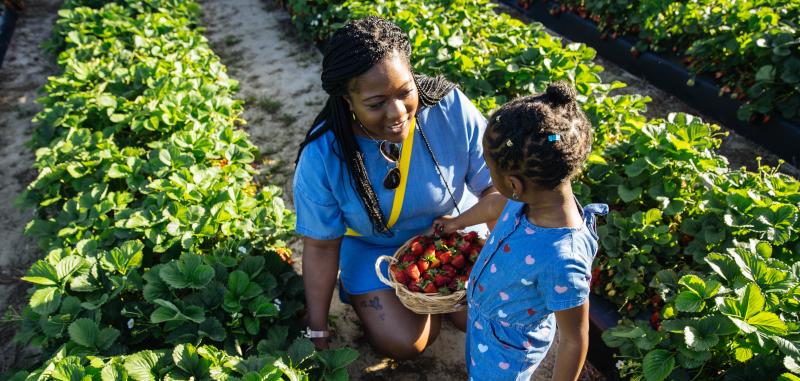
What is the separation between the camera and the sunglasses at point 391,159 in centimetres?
226

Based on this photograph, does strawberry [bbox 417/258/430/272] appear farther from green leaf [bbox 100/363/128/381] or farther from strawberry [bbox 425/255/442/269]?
green leaf [bbox 100/363/128/381]

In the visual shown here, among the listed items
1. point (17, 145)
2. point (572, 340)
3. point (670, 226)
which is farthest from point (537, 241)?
point (17, 145)

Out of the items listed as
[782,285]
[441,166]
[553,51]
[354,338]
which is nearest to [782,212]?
[782,285]

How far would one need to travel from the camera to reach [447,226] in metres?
2.40

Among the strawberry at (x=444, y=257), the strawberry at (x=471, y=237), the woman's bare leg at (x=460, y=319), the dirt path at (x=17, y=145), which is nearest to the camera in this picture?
the strawberry at (x=444, y=257)

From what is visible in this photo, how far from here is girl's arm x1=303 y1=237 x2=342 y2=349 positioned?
7.66 feet

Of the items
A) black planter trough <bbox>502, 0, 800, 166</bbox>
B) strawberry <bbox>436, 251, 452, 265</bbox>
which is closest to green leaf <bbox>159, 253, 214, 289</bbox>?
strawberry <bbox>436, 251, 452, 265</bbox>

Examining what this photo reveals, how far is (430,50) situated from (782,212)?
2.31 m

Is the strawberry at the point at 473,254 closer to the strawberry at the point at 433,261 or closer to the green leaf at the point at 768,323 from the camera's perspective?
the strawberry at the point at 433,261

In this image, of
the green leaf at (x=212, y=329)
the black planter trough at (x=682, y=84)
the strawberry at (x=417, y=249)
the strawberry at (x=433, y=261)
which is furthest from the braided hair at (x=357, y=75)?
the black planter trough at (x=682, y=84)

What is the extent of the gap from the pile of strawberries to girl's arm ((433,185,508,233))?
2.6 inches

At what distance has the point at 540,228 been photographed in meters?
1.63

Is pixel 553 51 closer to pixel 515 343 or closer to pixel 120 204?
pixel 515 343

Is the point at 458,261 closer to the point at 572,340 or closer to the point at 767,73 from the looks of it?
the point at 572,340
